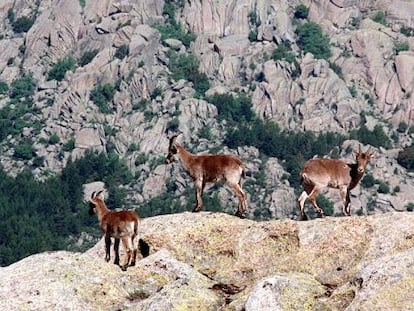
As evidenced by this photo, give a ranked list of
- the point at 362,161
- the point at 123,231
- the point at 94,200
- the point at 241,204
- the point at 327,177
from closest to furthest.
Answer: the point at 123,231 < the point at 94,200 < the point at 241,204 < the point at 327,177 < the point at 362,161

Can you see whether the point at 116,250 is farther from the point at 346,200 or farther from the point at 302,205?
the point at 346,200

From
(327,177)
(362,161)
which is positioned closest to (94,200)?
(327,177)

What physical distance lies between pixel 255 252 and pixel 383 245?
3.60m

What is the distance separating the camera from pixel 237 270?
27172mm

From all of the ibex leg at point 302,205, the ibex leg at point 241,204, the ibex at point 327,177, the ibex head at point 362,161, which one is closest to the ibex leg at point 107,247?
the ibex leg at point 241,204

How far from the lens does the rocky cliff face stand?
2272 centimetres

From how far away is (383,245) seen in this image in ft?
85.1

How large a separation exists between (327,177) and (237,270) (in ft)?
24.1

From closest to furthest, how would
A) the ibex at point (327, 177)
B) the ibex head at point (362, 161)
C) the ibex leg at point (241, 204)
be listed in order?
the ibex leg at point (241, 204), the ibex at point (327, 177), the ibex head at point (362, 161)

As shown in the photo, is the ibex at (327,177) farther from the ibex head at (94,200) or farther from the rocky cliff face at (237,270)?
the ibex head at (94,200)

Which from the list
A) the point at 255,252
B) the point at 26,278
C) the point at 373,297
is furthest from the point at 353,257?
the point at 26,278

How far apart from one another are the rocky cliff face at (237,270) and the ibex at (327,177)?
15.2 feet

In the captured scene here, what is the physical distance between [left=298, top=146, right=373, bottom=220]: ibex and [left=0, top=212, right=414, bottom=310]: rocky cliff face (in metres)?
4.63

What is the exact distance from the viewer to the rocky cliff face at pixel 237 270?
22.7m
